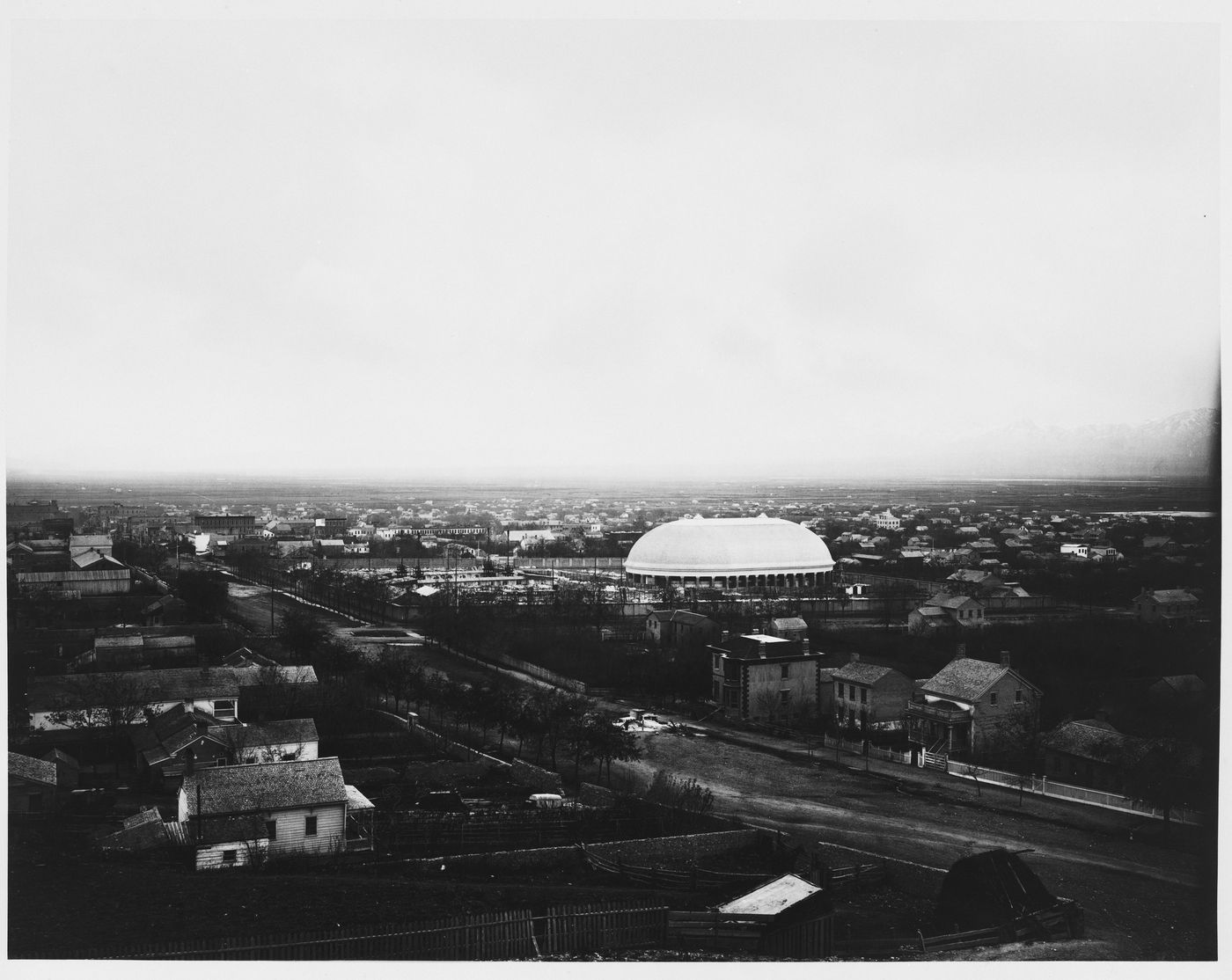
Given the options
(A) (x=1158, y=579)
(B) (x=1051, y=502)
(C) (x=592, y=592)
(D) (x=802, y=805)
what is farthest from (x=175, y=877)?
(B) (x=1051, y=502)

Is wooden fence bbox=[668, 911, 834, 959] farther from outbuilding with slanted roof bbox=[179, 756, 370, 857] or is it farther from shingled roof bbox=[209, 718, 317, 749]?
shingled roof bbox=[209, 718, 317, 749]

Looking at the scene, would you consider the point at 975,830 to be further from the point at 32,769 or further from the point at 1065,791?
the point at 32,769

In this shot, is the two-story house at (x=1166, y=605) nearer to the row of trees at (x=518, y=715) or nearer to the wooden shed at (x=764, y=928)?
the wooden shed at (x=764, y=928)

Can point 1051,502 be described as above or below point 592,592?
above

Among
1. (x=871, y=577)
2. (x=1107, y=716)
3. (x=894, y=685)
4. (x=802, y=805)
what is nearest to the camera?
(x=802, y=805)

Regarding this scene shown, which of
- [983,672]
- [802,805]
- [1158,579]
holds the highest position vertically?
[1158,579]

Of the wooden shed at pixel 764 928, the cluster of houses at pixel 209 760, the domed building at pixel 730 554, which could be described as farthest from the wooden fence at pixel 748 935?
the domed building at pixel 730 554

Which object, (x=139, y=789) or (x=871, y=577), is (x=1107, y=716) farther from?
(x=871, y=577)
